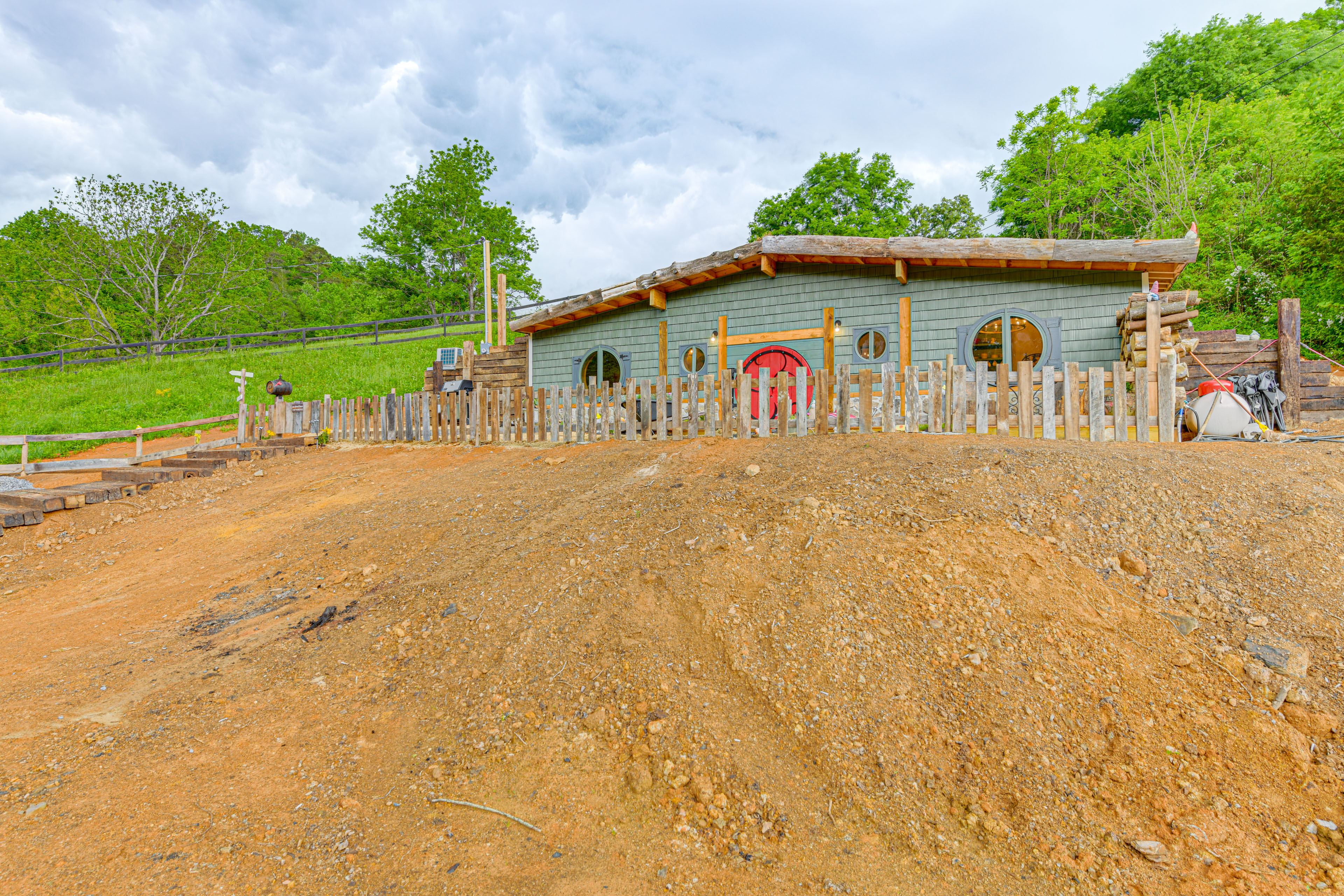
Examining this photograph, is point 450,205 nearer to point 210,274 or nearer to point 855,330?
point 210,274

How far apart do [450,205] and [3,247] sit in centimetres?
2445

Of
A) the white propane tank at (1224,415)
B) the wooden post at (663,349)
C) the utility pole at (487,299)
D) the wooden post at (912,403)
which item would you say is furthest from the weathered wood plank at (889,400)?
the utility pole at (487,299)

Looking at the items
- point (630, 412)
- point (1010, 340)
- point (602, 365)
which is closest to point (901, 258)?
point (1010, 340)

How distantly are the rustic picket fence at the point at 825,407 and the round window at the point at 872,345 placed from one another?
20.5 inches

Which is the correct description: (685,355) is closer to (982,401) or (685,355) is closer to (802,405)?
(802,405)

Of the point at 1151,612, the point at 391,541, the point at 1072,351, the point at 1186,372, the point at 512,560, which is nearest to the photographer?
the point at 1151,612

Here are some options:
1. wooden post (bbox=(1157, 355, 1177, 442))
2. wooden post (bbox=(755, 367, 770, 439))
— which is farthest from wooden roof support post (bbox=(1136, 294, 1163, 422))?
wooden post (bbox=(755, 367, 770, 439))

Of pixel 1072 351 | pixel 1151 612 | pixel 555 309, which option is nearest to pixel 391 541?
pixel 1151 612

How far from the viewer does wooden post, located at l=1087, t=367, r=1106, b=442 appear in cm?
673

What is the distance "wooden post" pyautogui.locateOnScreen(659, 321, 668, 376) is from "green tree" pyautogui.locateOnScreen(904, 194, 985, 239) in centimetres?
2568

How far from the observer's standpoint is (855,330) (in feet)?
40.2

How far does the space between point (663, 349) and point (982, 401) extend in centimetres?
831

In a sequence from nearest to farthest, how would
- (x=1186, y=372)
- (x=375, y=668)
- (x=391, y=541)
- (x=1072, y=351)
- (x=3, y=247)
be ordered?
(x=375, y=668)
(x=391, y=541)
(x=1186, y=372)
(x=1072, y=351)
(x=3, y=247)

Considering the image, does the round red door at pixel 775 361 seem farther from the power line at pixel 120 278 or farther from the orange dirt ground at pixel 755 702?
the power line at pixel 120 278
